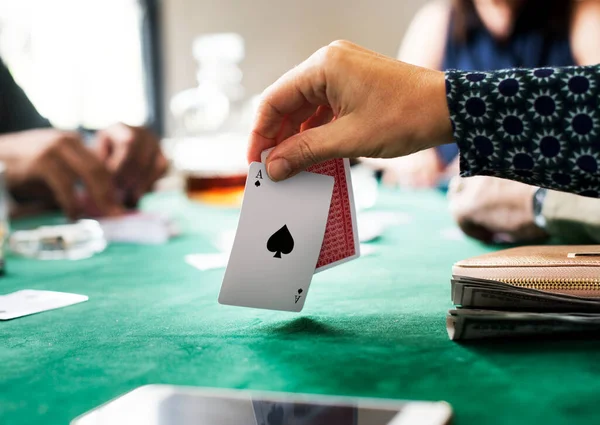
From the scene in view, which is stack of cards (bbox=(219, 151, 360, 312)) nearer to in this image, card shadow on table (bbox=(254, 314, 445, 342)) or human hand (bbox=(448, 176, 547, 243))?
card shadow on table (bbox=(254, 314, 445, 342))

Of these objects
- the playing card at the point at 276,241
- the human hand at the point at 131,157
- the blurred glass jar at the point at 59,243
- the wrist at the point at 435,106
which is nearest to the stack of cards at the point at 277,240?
the playing card at the point at 276,241

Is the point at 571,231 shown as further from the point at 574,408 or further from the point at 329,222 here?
the point at 574,408

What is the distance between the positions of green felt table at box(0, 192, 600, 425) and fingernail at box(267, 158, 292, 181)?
0.22 m

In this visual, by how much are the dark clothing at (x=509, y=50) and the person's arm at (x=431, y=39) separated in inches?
1.8

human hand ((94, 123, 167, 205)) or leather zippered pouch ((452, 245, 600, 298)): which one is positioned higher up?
leather zippered pouch ((452, 245, 600, 298))

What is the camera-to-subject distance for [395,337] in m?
0.92

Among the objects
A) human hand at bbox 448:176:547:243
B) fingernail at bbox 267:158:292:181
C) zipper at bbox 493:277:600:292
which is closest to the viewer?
zipper at bbox 493:277:600:292

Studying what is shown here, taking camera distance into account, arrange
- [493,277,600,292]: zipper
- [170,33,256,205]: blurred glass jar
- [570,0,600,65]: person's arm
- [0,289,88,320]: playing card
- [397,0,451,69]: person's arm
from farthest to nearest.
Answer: [397,0,451,69]: person's arm, [570,0,600,65]: person's arm, [170,33,256,205]: blurred glass jar, [0,289,88,320]: playing card, [493,277,600,292]: zipper

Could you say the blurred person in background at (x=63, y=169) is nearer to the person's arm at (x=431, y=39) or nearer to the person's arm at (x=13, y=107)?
the person's arm at (x=13, y=107)

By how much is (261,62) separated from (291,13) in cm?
45

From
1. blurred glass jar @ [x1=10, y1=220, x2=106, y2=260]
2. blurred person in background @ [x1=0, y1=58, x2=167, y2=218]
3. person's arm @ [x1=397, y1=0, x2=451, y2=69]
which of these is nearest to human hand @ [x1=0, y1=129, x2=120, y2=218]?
blurred person in background @ [x1=0, y1=58, x2=167, y2=218]

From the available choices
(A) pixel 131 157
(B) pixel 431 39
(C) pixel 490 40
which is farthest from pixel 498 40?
(A) pixel 131 157

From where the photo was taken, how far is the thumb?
1.00m

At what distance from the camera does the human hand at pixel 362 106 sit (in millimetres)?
960
